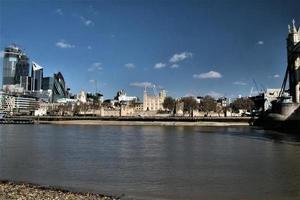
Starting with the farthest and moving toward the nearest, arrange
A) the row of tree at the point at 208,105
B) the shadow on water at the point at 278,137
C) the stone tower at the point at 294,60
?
the row of tree at the point at 208,105 < the stone tower at the point at 294,60 < the shadow on water at the point at 278,137

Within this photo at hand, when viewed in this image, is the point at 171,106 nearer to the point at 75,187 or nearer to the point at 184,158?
the point at 184,158

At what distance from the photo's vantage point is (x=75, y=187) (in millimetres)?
21031

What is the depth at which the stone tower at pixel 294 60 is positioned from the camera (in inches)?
4257

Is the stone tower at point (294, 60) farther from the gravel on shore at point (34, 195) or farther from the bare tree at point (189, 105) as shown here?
the gravel on shore at point (34, 195)

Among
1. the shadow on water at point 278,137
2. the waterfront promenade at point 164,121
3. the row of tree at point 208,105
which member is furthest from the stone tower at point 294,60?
the row of tree at point 208,105

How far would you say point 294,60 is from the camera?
367 feet

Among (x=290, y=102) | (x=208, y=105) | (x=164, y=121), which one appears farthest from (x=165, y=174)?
(x=208, y=105)

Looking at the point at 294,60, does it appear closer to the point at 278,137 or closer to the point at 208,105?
the point at 278,137

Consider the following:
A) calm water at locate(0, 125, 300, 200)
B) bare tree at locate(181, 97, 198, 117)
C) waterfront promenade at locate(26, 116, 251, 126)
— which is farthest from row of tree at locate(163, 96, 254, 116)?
calm water at locate(0, 125, 300, 200)

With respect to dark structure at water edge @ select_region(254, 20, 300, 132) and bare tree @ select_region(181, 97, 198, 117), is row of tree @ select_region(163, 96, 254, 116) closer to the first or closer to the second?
bare tree @ select_region(181, 97, 198, 117)

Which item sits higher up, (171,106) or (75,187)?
(171,106)

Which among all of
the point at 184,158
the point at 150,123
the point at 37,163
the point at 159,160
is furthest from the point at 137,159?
the point at 150,123

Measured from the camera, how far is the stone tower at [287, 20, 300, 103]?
108131 millimetres

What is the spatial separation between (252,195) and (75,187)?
911 centimetres
